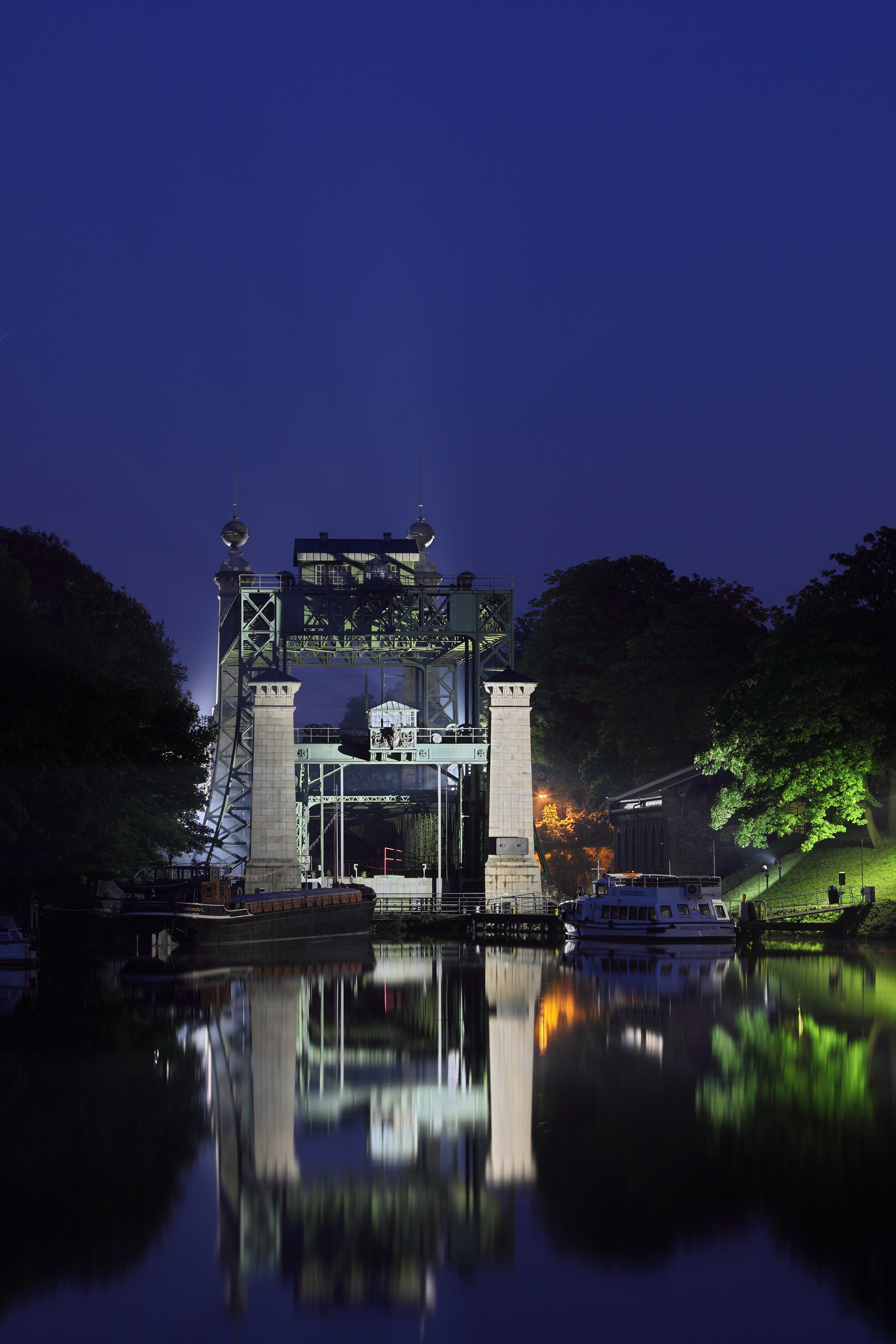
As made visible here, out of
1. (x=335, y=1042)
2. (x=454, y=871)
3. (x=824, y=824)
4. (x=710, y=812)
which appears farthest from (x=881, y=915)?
(x=335, y=1042)

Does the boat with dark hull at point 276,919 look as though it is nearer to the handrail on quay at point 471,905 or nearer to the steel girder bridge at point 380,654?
the handrail on quay at point 471,905

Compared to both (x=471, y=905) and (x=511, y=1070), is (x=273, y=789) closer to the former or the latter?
(x=471, y=905)

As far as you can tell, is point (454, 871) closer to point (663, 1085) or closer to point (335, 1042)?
point (335, 1042)

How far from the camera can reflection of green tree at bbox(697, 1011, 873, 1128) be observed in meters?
14.4

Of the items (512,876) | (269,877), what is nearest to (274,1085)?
(269,877)

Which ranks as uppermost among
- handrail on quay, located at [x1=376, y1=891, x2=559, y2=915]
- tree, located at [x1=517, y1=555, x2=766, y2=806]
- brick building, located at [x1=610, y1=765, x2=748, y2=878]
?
tree, located at [x1=517, y1=555, x2=766, y2=806]

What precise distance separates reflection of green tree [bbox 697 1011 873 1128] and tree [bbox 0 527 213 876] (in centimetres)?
2276

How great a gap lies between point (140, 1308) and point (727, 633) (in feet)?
176

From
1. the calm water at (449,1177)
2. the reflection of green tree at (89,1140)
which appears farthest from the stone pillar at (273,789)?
the reflection of green tree at (89,1140)

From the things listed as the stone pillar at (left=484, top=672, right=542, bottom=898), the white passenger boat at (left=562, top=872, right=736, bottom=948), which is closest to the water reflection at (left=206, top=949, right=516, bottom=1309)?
the white passenger boat at (left=562, top=872, right=736, bottom=948)

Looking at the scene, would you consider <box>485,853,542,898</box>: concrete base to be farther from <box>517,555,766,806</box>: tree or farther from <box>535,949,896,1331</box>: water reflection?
<box>535,949,896,1331</box>: water reflection

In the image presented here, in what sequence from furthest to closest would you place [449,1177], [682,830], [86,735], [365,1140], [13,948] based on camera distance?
[682,830] < [86,735] < [13,948] < [365,1140] < [449,1177]

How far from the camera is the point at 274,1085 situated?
639 inches

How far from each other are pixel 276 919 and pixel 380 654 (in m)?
20.8
